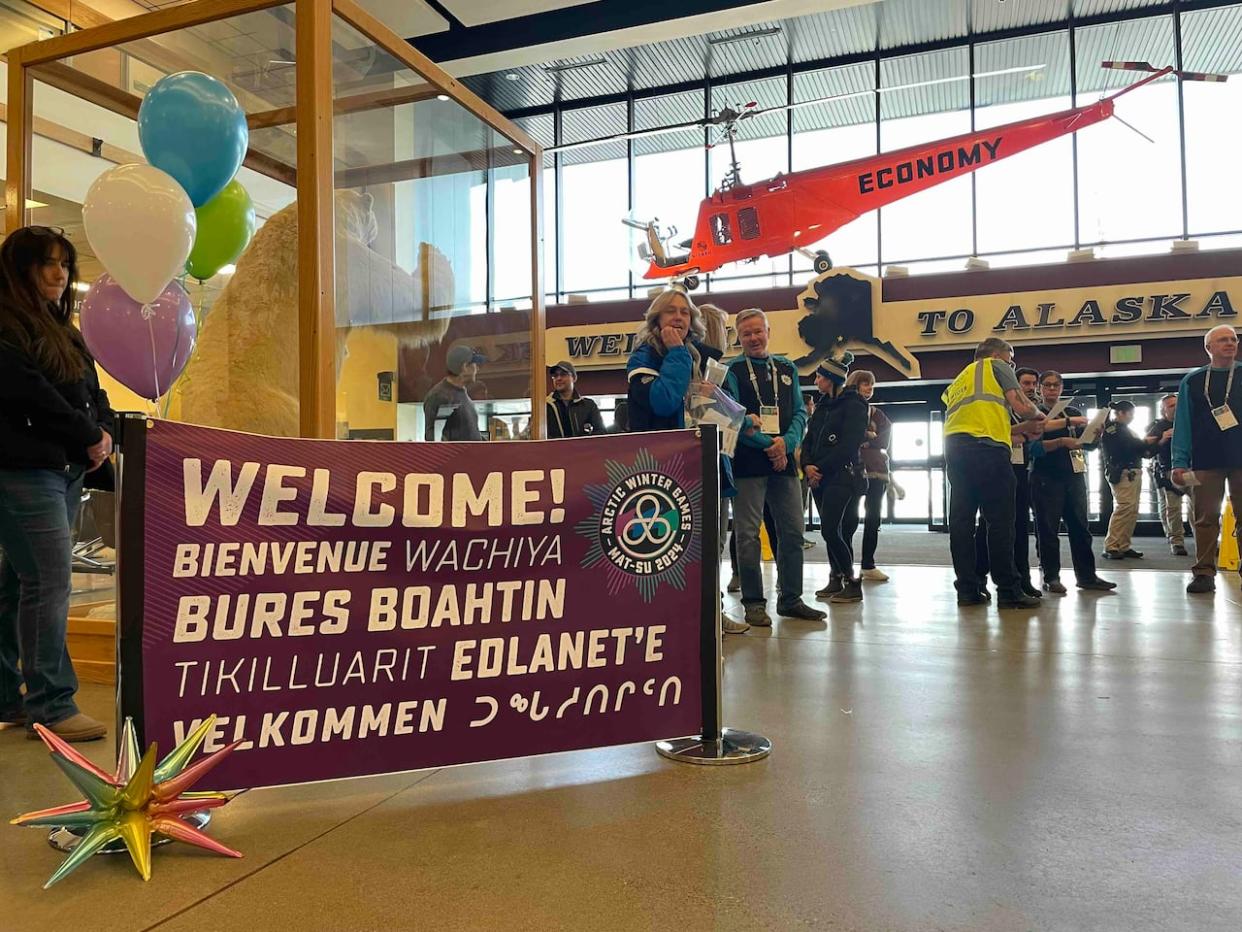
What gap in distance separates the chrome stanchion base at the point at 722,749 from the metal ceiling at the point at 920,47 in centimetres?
1084

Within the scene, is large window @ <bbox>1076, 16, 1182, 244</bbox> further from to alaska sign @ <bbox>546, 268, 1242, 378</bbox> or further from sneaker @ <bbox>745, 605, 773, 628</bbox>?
sneaker @ <bbox>745, 605, 773, 628</bbox>

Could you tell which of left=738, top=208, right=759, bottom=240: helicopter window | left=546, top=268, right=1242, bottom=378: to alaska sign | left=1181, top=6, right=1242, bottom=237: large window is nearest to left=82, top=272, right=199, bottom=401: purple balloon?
left=546, top=268, right=1242, bottom=378: to alaska sign

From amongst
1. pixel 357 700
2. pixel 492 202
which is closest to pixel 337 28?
pixel 492 202

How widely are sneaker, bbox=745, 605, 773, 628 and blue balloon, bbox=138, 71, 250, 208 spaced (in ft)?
9.78

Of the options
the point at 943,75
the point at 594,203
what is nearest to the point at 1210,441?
the point at 943,75

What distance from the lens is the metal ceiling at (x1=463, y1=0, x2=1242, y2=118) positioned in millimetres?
11336

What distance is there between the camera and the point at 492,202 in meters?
4.18

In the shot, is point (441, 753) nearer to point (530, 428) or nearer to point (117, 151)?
point (530, 428)

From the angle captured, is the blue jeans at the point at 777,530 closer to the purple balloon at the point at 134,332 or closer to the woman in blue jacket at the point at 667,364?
the woman in blue jacket at the point at 667,364

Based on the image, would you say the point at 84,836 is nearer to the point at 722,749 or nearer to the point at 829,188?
the point at 722,749

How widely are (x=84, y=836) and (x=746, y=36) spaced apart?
12.9 m

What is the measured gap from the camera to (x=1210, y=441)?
505 cm

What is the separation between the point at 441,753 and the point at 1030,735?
1642 mm

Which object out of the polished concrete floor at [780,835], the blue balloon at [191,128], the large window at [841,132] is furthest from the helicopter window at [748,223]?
the blue balloon at [191,128]
